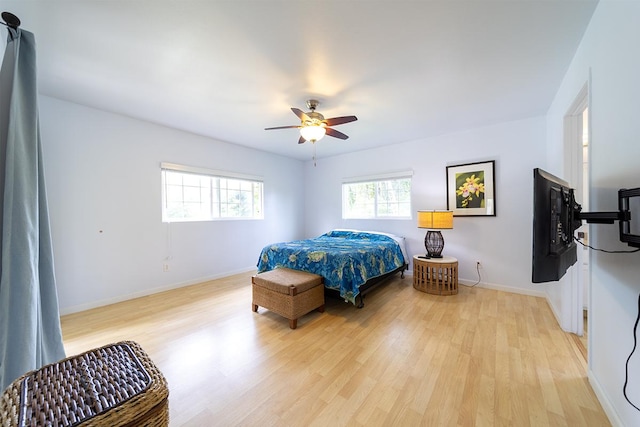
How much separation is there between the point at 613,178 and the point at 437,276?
7.34 feet

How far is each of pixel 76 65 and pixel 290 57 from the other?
1889 millimetres

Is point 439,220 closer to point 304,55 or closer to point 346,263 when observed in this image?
point 346,263

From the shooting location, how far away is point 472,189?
351cm

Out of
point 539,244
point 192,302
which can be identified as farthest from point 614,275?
point 192,302

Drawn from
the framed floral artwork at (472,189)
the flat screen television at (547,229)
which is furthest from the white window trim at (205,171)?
the flat screen television at (547,229)

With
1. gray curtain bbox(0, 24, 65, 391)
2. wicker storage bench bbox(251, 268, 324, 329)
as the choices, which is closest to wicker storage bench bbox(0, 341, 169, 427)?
gray curtain bbox(0, 24, 65, 391)

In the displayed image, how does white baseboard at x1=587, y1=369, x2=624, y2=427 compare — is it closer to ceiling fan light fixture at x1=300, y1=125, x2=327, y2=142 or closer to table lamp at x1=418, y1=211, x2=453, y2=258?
table lamp at x1=418, y1=211, x2=453, y2=258

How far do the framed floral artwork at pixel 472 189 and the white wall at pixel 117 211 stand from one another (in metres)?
3.79

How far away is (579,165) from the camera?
2.13 meters

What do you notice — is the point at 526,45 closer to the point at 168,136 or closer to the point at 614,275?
the point at 614,275

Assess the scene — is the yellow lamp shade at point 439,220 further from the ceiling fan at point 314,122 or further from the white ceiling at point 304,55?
the ceiling fan at point 314,122

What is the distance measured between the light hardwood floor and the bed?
285 millimetres

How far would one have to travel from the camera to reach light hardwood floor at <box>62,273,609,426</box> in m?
1.36

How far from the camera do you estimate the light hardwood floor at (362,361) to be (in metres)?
1.36
